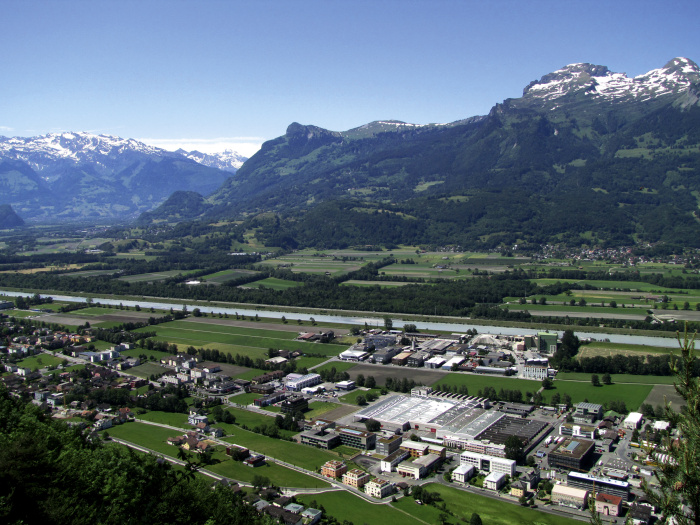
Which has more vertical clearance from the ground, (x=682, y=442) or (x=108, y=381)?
(x=682, y=442)

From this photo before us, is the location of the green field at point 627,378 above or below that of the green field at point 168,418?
below

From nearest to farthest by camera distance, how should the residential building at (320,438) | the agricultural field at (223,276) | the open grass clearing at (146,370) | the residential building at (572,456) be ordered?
the residential building at (572,456), the residential building at (320,438), the open grass clearing at (146,370), the agricultural field at (223,276)

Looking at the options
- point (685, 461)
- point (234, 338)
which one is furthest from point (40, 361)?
point (685, 461)

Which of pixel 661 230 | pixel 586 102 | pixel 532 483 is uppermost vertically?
pixel 586 102

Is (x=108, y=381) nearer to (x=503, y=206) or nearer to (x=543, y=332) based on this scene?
(x=543, y=332)

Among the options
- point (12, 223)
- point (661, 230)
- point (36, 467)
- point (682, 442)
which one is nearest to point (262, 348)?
point (36, 467)

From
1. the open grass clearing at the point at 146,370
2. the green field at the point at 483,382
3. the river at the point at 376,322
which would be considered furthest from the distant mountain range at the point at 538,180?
the open grass clearing at the point at 146,370

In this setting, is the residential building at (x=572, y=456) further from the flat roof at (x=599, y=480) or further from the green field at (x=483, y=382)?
the green field at (x=483, y=382)
